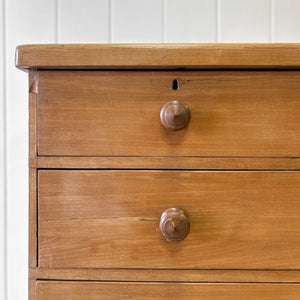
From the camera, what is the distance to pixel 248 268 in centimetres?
51

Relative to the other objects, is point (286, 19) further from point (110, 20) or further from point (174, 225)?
point (174, 225)

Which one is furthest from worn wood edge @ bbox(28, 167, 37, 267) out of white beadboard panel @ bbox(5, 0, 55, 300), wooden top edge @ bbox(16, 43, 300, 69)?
white beadboard panel @ bbox(5, 0, 55, 300)

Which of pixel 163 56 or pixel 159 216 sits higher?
pixel 163 56

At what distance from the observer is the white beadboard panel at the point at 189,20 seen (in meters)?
0.92

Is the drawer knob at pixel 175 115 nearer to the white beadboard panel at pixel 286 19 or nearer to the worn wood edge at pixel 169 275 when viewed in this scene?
the worn wood edge at pixel 169 275

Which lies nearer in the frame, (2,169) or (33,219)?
(33,219)

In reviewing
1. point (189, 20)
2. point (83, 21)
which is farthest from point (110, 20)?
point (189, 20)

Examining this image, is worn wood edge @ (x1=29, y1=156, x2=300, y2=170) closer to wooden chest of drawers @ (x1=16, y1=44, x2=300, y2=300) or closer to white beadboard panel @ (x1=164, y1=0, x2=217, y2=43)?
wooden chest of drawers @ (x1=16, y1=44, x2=300, y2=300)

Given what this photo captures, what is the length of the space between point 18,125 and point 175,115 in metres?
0.62

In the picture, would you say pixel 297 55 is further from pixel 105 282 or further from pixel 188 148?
pixel 105 282

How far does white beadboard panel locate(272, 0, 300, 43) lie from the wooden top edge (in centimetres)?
50

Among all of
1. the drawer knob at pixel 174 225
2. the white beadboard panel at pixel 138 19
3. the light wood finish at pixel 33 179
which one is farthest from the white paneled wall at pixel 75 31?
the drawer knob at pixel 174 225

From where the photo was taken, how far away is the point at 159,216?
516 millimetres

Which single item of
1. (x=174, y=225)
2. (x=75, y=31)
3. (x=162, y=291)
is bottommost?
(x=162, y=291)
